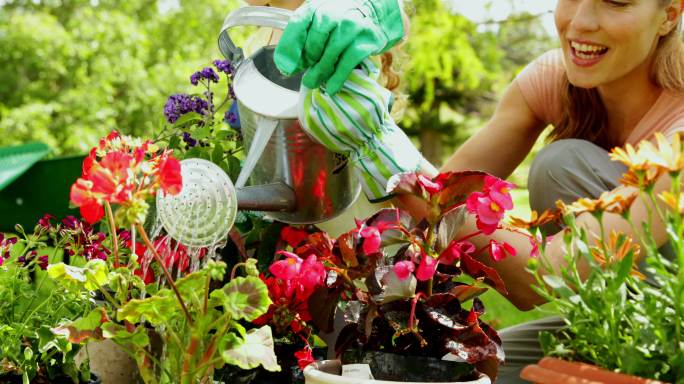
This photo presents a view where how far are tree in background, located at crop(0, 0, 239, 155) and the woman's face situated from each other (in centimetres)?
889

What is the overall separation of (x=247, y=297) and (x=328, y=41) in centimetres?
48

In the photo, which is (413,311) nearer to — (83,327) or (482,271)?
(482,271)

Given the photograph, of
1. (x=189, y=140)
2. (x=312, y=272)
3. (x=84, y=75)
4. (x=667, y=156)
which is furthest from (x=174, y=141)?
(x=84, y=75)

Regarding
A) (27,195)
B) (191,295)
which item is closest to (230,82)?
(191,295)

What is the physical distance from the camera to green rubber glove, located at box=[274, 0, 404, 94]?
1308 mm

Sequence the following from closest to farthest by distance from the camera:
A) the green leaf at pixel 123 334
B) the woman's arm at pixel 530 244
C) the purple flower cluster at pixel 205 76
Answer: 1. the green leaf at pixel 123 334
2. the woman's arm at pixel 530 244
3. the purple flower cluster at pixel 205 76

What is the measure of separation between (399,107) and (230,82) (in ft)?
2.69

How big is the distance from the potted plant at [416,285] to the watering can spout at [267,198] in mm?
235

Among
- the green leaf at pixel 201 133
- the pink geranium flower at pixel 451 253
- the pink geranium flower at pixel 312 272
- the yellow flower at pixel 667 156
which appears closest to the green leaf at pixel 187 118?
the green leaf at pixel 201 133

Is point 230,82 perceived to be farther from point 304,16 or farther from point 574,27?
point 574,27

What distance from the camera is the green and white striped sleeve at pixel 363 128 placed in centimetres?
136

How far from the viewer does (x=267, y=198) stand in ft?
4.99

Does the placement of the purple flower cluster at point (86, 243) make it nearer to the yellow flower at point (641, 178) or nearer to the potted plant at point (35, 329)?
the potted plant at point (35, 329)

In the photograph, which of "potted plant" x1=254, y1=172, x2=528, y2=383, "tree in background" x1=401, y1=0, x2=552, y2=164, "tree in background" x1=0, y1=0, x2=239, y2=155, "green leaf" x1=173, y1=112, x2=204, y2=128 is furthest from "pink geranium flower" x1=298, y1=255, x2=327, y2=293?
"tree in background" x1=401, y1=0, x2=552, y2=164
